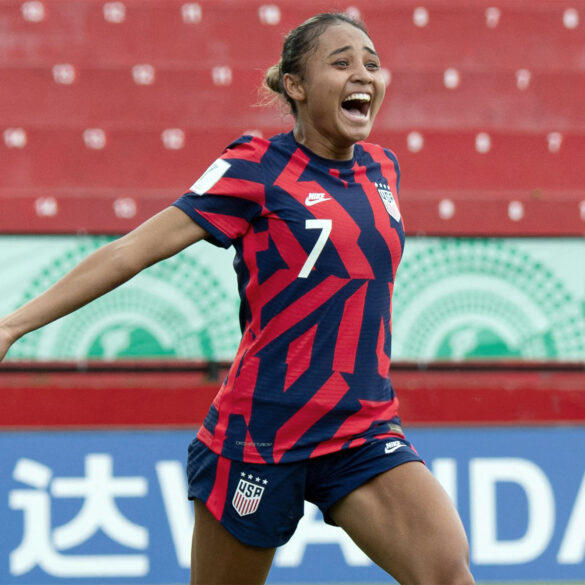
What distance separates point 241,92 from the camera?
7.21 meters

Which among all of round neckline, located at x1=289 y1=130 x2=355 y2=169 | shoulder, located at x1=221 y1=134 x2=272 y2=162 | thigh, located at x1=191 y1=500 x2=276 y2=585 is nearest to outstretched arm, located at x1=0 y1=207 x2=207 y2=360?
shoulder, located at x1=221 y1=134 x2=272 y2=162

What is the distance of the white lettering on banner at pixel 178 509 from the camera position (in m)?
4.30

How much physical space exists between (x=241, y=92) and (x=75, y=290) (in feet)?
16.7

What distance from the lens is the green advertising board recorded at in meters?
4.83

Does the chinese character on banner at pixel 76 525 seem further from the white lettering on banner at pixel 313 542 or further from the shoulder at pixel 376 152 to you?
the shoulder at pixel 376 152

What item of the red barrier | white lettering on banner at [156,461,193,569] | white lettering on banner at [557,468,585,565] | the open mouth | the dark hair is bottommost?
white lettering on banner at [557,468,585,565]

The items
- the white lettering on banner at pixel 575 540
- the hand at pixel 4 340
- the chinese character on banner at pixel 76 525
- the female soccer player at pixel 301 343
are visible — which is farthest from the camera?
the white lettering on banner at pixel 575 540

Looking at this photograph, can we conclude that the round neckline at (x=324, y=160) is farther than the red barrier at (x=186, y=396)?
No

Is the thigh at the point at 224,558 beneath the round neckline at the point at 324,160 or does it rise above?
beneath

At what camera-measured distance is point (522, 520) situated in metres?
4.38

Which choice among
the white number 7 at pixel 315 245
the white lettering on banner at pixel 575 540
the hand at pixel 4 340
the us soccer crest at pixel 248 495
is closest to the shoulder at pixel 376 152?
the white number 7 at pixel 315 245

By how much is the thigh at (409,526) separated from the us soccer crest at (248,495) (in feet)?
0.60

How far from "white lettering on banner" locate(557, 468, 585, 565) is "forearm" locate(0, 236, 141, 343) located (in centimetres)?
269

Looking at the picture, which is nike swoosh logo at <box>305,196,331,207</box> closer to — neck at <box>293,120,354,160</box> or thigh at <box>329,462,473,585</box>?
neck at <box>293,120,354,160</box>
